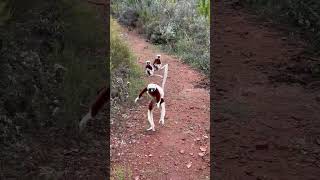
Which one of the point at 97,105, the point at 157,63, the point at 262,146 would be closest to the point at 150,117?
the point at 97,105

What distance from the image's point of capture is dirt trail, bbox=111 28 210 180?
15.4 ft

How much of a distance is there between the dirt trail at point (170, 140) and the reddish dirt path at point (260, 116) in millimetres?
186

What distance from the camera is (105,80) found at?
18.7 ft

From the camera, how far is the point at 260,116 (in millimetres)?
5480

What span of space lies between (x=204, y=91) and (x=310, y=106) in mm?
1498

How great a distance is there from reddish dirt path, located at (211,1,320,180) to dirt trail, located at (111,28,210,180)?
19 cm

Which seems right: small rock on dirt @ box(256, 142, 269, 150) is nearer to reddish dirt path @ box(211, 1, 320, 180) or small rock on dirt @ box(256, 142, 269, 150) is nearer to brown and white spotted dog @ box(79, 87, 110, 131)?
reddish dirt path @ box(211, 1, 320, 180)

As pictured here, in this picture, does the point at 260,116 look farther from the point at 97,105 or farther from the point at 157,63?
the point at 97,105

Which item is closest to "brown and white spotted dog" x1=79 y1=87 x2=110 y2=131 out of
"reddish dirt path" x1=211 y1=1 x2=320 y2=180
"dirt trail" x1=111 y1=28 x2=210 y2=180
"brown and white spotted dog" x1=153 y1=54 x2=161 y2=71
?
"dirt trail" x1=111 y1=28 x2=210 y2=180

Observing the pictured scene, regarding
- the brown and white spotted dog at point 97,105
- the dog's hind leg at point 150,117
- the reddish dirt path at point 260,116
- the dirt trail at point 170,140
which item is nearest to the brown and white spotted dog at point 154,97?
the dog's hind leg at point 150,117

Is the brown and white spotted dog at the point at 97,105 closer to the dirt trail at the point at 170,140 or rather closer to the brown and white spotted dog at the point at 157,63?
the dirt trail at the point at 170,140

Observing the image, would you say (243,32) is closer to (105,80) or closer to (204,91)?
(204,91)

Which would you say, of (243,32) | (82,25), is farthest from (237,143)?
(243,32)

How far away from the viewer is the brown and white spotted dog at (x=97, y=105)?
16.2 ft
